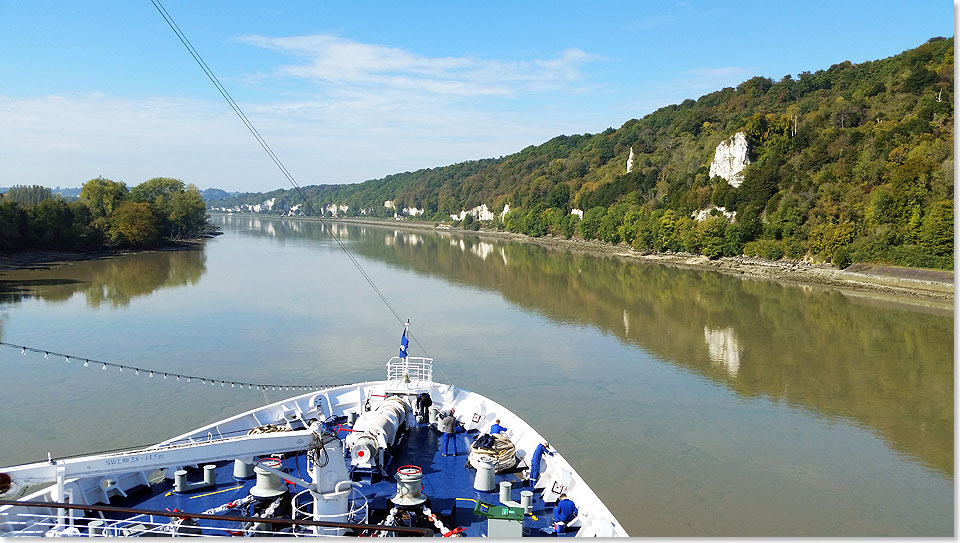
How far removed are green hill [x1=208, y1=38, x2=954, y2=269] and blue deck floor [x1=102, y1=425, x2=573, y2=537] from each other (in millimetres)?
40055

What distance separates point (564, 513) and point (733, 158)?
60828 millimetres

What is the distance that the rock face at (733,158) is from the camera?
61.0 meters

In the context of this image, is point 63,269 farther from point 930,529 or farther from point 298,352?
point 930,529

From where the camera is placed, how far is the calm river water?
11828 mm

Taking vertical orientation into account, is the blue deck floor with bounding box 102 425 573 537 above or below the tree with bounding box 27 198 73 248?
below

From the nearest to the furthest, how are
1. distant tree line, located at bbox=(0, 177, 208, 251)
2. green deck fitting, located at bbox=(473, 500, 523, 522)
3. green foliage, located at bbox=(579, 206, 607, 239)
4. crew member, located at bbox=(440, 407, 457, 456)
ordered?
1. green deck fitting, located at bbox=(473, 500, 523, 522)
2. crew member, located at bbox=(440, 407, 457, 456)
3. distant tree line, located at bbox=(0, 177, 208, 251)
4. green foliage, located at bbox=(579, 206, 607, 239)

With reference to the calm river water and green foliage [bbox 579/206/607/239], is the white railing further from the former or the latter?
green foliage [bbox 579/206/607/239]

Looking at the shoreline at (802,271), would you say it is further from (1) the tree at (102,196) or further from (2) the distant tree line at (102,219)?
(1) the tree at (102,196)

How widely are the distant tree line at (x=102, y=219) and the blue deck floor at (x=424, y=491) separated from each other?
4763 cm

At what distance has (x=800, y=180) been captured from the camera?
5350cm

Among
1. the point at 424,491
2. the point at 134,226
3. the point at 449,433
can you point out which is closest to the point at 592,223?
the point at 134,226

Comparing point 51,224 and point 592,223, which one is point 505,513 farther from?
point 592,223

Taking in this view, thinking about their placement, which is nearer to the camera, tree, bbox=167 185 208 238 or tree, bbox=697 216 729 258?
tree, bbox=697 216 729 258

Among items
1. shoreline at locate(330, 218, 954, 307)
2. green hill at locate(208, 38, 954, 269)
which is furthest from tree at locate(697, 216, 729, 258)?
shoreline at locate(330, 218, 954, 307)
